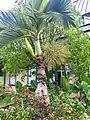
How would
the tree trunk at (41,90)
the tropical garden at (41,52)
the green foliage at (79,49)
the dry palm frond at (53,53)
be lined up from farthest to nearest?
the green foliage at (79,49), the dry palm frond at (53,53), the tree trunk at (41,90), the tropical garden at (41,52)

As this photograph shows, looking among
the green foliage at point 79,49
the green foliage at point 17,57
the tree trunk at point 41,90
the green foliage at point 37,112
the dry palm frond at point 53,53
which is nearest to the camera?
the green foliage at point 37,112

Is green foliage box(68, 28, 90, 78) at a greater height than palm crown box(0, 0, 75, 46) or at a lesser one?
lesser

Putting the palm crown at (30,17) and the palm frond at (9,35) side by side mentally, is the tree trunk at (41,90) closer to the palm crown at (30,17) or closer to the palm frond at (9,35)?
the palm frond at (9,35)

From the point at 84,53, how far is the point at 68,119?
4819 mm

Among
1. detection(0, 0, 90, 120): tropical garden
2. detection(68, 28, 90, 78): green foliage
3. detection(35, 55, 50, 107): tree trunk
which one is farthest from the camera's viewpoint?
detection(68, 28, 90, 78): green foliage

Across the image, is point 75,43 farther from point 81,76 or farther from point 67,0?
point 67,0

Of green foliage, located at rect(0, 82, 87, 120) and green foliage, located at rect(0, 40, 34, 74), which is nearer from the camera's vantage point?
green foliage, located at rect(0, 82, 87, 120)

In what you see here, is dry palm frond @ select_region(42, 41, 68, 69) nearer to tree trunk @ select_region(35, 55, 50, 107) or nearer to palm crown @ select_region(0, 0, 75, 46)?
tree trunk @ select_region(35, 55, 50, 107)

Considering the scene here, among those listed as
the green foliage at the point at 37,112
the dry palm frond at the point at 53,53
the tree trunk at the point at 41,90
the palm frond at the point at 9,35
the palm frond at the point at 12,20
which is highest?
the palm frond at the point at 12,20

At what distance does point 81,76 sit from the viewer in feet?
38.1

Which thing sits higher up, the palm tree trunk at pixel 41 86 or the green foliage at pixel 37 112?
the palm tree trunk at pixel 41 86

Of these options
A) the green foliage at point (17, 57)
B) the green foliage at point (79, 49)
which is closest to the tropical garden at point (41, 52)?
the green foliage at point (79, 49)

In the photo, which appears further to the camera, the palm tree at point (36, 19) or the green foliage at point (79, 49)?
the green foliage at point (79, 49)

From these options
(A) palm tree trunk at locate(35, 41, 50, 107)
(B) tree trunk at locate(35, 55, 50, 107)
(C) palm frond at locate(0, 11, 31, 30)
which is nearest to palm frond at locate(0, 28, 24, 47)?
(C) palm frond at locate(0, 11, 31, 30)
